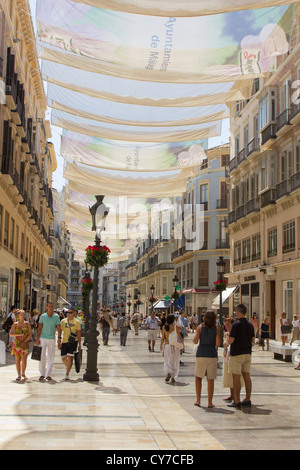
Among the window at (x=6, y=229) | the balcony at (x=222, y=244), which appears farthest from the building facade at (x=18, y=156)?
the balcony at (x=222, y=244)

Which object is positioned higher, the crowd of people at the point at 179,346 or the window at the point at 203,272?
the window at the point at 203,272

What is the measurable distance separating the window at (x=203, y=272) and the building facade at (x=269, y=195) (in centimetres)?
1656

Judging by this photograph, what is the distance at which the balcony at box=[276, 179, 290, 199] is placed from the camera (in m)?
28.6

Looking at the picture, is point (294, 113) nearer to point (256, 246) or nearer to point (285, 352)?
point (256, 246)

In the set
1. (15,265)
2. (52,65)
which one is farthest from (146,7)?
(15,265)

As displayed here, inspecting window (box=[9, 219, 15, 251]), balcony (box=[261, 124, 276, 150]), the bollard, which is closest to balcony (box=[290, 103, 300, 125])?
balcony (box=[261, 124, 276, 150])

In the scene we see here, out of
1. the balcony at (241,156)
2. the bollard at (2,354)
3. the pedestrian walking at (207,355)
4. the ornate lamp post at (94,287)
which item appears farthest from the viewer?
the balcony at (241,156)

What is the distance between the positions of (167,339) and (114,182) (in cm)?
804

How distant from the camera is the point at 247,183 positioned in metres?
37.0

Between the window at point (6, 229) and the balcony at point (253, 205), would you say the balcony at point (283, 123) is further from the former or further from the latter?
the window at point (6, 229)

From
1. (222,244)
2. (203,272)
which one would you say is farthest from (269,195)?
(203,272)

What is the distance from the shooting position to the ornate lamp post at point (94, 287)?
12836 mm

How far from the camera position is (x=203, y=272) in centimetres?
5712

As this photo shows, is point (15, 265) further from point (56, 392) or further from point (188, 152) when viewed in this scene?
point (56, 392)
